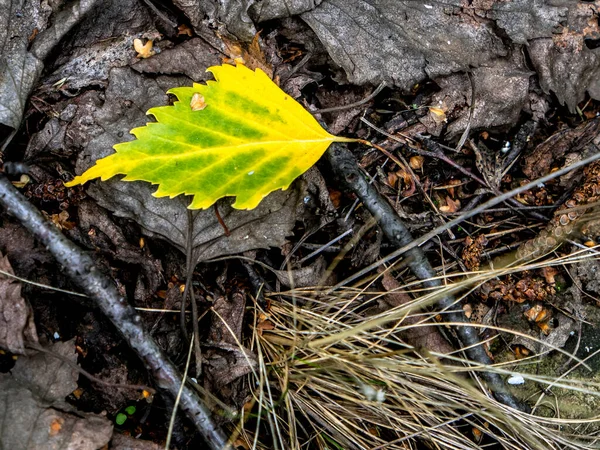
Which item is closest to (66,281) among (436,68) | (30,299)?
(30,299)

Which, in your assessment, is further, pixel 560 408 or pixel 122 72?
pixel 560 408

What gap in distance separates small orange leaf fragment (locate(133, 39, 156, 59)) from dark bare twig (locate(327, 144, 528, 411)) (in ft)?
2.72

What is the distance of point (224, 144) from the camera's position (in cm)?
184

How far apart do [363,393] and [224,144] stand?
3.57 feet

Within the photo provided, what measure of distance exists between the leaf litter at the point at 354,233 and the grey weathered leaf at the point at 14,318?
0.09m

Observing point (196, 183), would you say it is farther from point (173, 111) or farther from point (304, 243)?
point (304, 243)

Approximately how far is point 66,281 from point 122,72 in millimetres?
832

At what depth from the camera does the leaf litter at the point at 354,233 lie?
6.31 feet

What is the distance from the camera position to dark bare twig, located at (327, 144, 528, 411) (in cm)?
198

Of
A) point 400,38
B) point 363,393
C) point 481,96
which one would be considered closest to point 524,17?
point 481,96

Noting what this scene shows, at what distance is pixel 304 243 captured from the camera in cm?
208

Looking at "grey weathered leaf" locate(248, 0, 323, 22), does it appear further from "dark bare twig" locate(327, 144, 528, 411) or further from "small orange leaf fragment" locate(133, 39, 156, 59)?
"dark bare twig" locate(327, 144, 528, 411)

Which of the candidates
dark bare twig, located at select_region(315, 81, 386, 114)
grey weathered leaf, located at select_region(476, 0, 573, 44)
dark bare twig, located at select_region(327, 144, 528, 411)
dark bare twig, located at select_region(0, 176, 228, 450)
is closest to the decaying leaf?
dark bare twig, located at select_region(0, 176, 228, 450)

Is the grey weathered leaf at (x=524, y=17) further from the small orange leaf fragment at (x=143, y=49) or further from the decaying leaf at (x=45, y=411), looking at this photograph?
the decaying leaf at (x=45, y=411)
